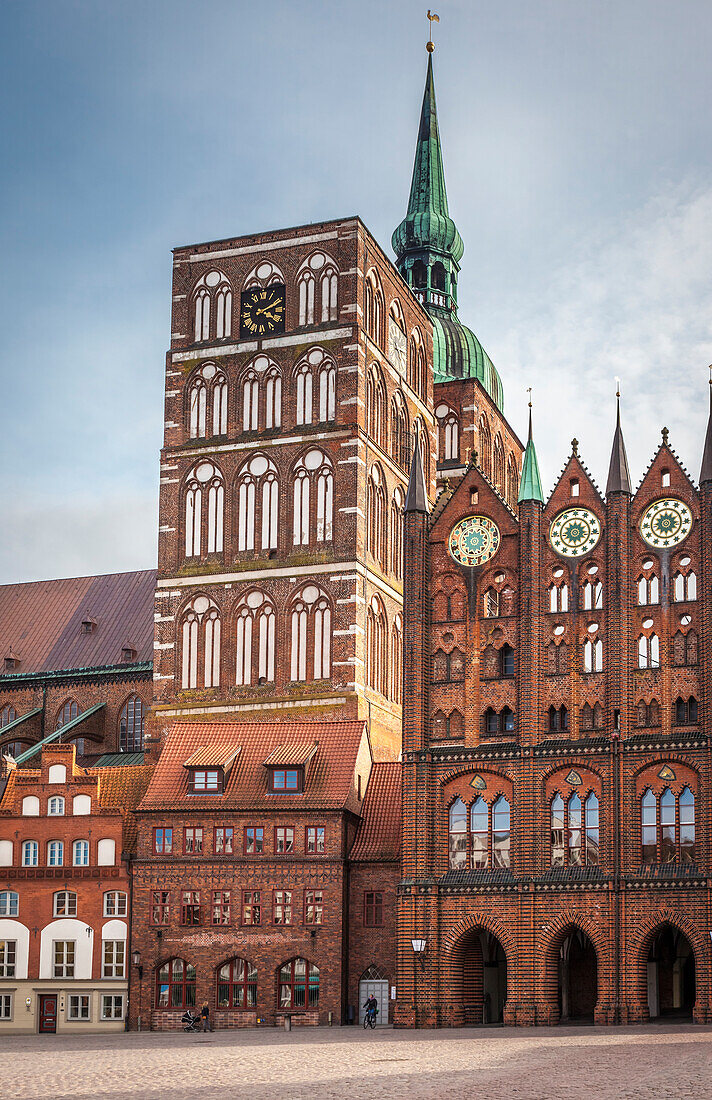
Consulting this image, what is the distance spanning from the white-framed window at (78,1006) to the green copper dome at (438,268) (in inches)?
1682

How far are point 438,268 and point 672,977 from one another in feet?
165

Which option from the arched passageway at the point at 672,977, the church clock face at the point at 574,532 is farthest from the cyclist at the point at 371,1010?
the church clock face at the point at 574,532

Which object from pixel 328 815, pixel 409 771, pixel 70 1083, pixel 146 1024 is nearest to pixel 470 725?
pixel 409 771

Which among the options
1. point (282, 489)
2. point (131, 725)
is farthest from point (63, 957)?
point (282, 489)

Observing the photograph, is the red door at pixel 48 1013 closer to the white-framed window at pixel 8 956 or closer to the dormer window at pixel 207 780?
the white-framed window at pixel 8 956

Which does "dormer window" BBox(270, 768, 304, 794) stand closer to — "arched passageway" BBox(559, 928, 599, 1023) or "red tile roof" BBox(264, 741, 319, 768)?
"red tile roof" BBox(264, 741, 319, 768)

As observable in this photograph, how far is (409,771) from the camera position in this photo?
57.8 metres

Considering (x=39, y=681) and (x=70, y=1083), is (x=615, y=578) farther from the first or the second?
(x=39, y=681)

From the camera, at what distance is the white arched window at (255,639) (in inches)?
2820

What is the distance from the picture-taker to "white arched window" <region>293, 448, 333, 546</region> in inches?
2849

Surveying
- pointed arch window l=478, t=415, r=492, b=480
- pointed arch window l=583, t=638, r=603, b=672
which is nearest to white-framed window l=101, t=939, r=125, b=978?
pointed arch window l=583, t=638, r=603, b=672

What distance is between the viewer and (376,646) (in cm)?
7288

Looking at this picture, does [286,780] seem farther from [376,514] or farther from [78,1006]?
[376,514]

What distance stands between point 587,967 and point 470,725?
33.1 ft
